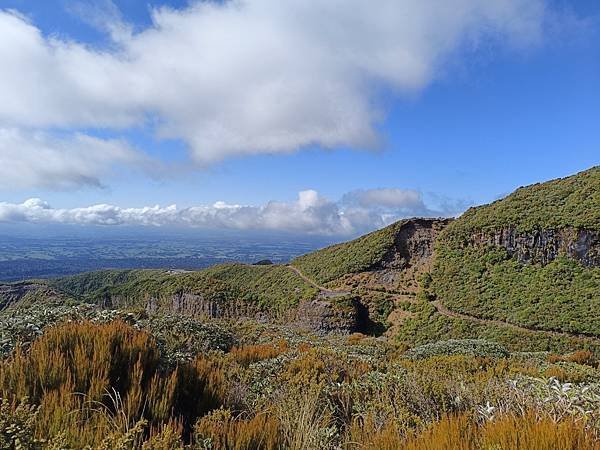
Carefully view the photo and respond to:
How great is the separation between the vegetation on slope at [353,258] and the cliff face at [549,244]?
42.6ft

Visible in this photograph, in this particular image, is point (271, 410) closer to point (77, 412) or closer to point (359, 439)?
point (359, 439)

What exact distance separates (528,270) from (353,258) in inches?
839

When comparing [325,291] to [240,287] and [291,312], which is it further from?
[240,287]

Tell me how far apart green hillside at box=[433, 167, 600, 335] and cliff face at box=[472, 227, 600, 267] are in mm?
434

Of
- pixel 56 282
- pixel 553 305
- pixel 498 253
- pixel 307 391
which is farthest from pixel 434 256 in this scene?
pixel 56 282

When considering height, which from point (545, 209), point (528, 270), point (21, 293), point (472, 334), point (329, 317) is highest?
point (545, 209)

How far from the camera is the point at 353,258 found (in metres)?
51.3

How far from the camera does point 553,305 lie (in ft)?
92.8

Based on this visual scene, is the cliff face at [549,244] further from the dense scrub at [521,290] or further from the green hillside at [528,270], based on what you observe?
the dense scrub at [521,290]

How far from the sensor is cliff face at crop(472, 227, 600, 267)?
30734mm

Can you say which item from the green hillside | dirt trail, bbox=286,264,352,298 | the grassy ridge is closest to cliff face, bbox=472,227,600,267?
the green hillside

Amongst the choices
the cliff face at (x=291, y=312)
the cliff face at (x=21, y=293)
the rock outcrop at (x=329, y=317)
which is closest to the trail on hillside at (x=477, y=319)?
the rock outcrop at (x=329, y=317)

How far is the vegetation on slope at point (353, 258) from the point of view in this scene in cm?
4916

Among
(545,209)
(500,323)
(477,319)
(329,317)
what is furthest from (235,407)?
(545,209)
